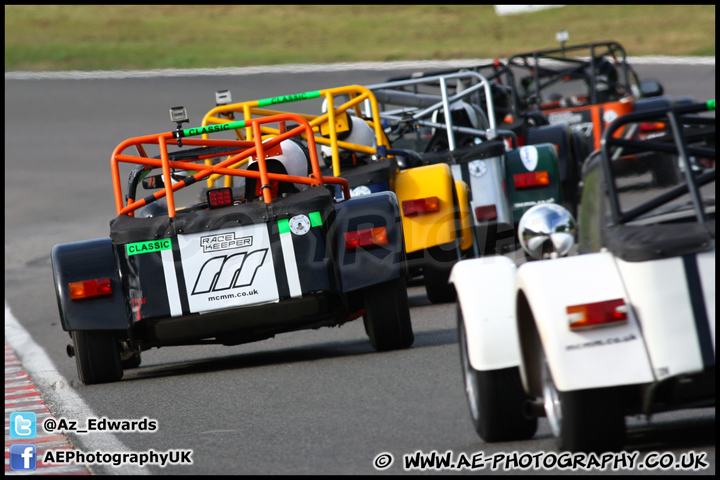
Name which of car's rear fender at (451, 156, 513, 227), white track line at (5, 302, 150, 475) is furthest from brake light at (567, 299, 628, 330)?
car's rear fender at (451, 156, 513, 227)

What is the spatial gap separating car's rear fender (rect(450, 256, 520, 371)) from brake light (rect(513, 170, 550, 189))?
7491 mm

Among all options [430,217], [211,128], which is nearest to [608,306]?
[211,128]

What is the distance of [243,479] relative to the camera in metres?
5.02

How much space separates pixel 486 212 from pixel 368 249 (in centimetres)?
409

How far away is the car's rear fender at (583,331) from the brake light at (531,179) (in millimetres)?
7964

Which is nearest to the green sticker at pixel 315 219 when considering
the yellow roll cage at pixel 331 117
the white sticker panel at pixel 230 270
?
the white sticker panel at pixel 230 270

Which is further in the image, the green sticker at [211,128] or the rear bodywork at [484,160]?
the rear bodywork at [484,160]

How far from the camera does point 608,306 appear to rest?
14.5ft

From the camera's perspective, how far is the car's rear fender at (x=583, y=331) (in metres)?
4.39

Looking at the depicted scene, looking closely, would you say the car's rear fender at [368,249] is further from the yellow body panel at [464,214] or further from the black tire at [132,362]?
the yellow body panel at [464,214]

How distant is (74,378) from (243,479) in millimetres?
4158

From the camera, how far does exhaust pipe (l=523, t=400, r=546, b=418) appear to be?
502 centimetres

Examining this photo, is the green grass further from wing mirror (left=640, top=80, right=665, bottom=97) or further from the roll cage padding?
the roll cage padding

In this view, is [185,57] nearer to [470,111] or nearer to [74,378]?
[470,111]
